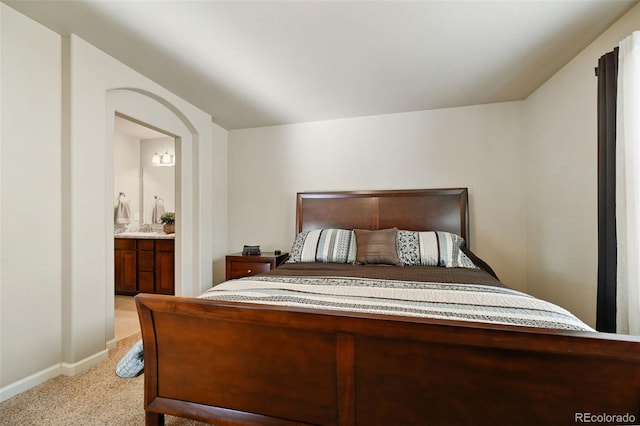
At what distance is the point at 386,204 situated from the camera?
3.29m

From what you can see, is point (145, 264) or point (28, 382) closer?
point (28, 382)

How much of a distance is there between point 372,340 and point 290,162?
9.86 ft

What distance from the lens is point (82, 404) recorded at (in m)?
1.63

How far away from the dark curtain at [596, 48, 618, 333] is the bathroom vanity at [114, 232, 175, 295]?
13.9ft

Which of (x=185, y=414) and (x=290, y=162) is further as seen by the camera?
(x=290, y=162)

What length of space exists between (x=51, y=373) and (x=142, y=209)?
127 inches

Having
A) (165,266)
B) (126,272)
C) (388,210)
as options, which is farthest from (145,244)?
(388,210)

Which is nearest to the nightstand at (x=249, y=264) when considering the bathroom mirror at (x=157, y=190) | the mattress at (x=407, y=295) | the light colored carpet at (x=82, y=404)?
the mattress at (x=407, y=295)

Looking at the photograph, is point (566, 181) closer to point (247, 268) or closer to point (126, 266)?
point (247, 268)

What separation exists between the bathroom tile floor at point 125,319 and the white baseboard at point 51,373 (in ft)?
1.62

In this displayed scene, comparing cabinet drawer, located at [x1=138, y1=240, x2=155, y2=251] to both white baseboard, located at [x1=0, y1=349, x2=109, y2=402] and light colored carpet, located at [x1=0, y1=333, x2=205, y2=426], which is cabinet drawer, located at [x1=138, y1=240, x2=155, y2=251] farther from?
light colored carpet, located at [x1=0, y1=333, x2=205, y2=426]

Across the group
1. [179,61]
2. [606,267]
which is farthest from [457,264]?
[179,61]

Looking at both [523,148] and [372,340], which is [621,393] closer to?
[372,340]

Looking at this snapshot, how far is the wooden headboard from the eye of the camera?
10.2 ft
